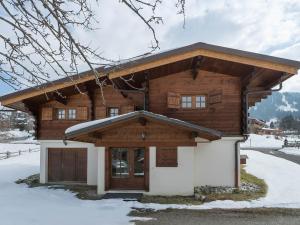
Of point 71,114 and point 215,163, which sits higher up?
point 71,114

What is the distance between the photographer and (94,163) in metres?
16.8

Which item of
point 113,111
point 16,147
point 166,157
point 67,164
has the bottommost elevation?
point 16,147

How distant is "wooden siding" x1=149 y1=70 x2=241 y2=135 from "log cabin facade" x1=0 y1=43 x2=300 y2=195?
0.04m

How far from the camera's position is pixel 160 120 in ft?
44.5

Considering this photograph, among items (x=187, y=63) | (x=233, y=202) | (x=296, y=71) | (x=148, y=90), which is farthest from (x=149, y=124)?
(x=296, y=71)

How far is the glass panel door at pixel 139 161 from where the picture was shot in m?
14.8

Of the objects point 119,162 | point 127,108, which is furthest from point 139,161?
point 127,108

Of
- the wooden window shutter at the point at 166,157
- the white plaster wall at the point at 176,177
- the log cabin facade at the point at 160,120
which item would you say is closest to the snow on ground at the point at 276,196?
the white plaster wall at the point at 176,177

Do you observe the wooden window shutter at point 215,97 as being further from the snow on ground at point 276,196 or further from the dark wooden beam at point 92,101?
the dark wooden beam at point 92,101

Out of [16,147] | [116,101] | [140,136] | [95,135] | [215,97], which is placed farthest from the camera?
[16,147]

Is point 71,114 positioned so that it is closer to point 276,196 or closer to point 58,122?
point 58,122

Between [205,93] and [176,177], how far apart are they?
3.53 metres

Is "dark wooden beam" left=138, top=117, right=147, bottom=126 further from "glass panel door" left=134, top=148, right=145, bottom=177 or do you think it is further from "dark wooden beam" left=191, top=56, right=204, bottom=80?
"dark wooden beam" left=191, top=56, right=204, bottom=80

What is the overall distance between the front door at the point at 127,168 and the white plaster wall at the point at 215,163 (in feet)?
6.90
